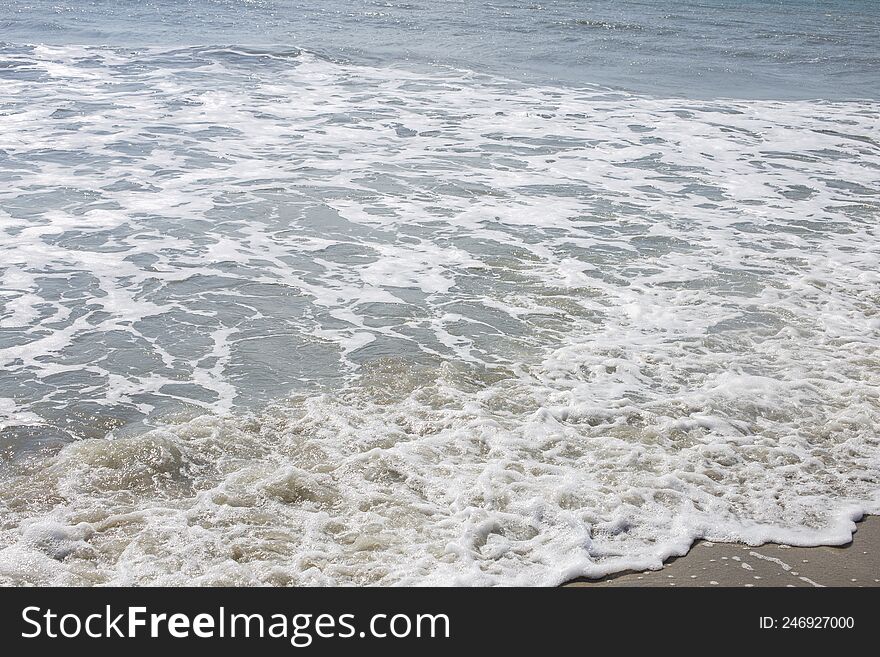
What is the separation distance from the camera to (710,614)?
11.1 feet

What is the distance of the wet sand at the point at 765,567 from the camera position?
11.8ft

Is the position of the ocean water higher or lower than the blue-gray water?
lower

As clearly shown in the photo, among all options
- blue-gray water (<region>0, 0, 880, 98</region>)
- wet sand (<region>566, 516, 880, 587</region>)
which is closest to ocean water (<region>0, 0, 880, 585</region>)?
wet sand (<region>566, 516, 880, 587</region>)

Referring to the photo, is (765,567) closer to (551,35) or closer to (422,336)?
(422,336)

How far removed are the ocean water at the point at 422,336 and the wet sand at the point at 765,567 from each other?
0.09 meters

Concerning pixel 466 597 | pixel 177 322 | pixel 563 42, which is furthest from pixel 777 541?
pixel 563 42

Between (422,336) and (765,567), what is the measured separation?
302 centimetres

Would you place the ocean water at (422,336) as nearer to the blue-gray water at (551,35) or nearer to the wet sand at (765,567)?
the wet sand at (765,567)

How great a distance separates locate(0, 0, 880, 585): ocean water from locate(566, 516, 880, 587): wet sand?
9cm

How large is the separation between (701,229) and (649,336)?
9.40ft

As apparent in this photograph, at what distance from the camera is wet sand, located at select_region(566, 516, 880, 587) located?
3600 millimetres

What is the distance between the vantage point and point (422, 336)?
6.07 metres

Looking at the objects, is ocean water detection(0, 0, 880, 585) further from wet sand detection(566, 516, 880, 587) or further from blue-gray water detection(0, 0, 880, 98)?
blue-gray water detection(0, 0, 880, 98)

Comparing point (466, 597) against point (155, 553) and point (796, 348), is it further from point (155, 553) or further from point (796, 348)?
point (796, 348)
